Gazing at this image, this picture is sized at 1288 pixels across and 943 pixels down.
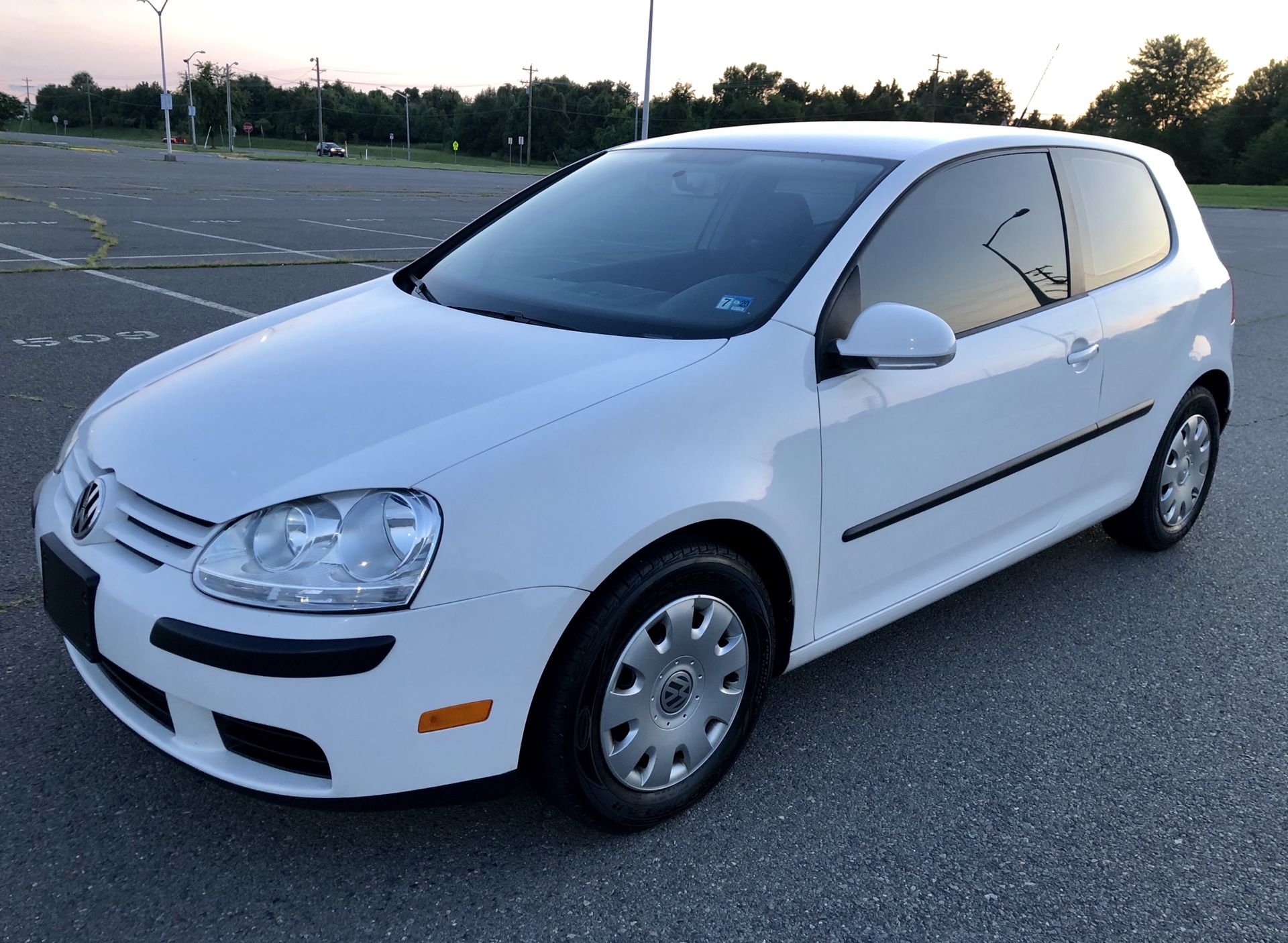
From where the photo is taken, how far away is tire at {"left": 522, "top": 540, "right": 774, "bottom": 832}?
6.95ft

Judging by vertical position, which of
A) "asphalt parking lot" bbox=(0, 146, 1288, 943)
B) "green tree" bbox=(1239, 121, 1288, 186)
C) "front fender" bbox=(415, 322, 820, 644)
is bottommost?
"asphalt parking lot" bbox=(0, 146, 1288, 943)

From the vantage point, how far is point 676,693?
2.35m

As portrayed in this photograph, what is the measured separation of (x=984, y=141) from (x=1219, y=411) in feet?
6.11

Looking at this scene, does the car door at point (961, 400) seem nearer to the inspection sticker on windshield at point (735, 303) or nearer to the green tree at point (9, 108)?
the inspection sticker on windshield at point (735, 303)

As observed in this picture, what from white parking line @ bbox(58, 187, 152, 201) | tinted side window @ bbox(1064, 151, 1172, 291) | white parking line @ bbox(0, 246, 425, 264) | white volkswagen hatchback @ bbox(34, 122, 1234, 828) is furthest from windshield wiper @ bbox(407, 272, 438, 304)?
white parking line @ bbox(58, 187, 152, 201)

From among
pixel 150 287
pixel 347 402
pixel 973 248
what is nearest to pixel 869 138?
pixel 973 248

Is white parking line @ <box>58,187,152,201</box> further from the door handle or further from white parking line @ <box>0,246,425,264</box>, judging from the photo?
the door handle

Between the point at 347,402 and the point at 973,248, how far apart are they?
1.81 meters

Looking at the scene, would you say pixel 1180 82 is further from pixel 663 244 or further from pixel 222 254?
pixel 663 244

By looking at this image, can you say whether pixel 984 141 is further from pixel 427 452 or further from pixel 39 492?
pixel 39 492

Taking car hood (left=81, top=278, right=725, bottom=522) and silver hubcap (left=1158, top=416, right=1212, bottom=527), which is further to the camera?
silver hubcap (left=1158, top=416, right=1212, bottom=527)

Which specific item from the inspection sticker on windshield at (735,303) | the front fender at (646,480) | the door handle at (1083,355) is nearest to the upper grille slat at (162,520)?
the front fender at (646,480)

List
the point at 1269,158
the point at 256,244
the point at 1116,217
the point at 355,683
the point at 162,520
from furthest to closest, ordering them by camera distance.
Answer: the point at 1269,158 → the point at 256,244 → the point at 1116,217 → the point at 162,520 → the point at 355,683

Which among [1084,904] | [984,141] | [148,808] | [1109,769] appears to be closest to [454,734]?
[148,808]
